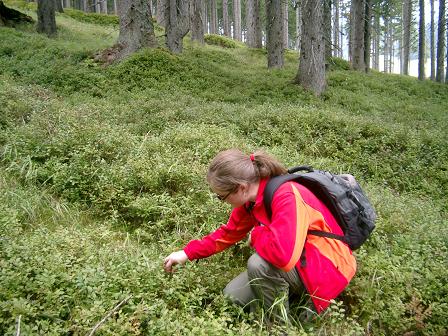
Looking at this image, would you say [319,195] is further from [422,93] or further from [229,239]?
[422,93]

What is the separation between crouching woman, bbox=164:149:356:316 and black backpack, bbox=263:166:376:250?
0.15ft

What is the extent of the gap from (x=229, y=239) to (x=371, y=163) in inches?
194

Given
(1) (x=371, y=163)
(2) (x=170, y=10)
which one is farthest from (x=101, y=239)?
(2) (x=170, y=10)

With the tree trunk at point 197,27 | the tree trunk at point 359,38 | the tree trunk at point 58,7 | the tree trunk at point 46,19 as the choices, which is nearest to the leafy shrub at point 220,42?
the tree trunk at point 197,27

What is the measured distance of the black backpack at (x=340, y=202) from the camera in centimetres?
289

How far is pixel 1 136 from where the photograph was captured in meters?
5.84

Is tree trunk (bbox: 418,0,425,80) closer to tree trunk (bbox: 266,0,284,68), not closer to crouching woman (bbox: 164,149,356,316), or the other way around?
tree trunk (bbox: 266,0,284,68)

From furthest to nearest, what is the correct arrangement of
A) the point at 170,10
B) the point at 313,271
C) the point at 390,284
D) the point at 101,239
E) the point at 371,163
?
the point at 170,10 → the point at 371,163 → the point at 101,239 → the point at 390,284 → the point at 313,271

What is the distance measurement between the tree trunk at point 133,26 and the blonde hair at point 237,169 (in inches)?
399

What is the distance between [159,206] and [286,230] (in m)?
2.21

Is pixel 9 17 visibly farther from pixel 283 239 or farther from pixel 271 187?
pixel 283 239

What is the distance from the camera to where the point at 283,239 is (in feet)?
8.70

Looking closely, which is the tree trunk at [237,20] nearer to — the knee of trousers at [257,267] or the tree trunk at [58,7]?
the tree trunk at [58,7]

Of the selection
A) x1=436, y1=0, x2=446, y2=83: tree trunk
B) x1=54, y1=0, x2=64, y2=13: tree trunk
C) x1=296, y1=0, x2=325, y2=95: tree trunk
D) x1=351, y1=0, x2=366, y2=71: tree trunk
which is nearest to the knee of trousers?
x1=296, y1=0, x2=325, y2=95: tree trunk
